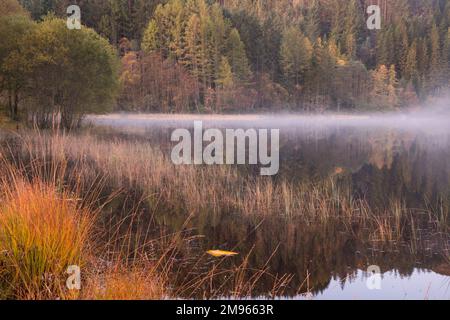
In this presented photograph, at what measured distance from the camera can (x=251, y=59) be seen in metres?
70.9

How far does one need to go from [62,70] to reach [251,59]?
49.0 metres

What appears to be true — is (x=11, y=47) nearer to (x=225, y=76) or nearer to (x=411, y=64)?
(x=225, y=76)

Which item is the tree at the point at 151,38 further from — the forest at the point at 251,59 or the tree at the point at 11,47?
the tree at the point at 11,47

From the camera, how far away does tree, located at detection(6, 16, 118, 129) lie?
74.2 feet

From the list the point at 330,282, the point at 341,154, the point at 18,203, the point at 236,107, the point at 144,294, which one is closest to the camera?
the point at 144,294

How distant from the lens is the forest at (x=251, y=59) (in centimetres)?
5856

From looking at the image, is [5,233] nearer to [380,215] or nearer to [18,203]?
[18,203]

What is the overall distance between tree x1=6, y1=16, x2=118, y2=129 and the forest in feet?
80.4

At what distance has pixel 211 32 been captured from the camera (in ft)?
211

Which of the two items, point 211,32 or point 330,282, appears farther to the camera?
point 211,32

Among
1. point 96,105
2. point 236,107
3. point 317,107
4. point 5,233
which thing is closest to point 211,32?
point 236,107

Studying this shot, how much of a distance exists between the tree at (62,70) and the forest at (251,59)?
80.4ft

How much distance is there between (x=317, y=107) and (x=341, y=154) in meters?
46.1

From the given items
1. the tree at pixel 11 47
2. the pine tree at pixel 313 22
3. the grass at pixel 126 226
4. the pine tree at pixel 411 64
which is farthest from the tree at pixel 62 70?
the pine tree at pixel 411 64
